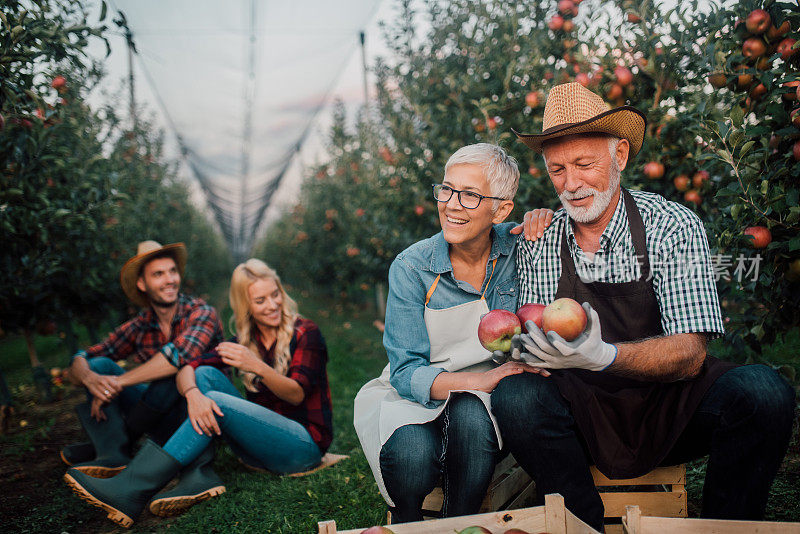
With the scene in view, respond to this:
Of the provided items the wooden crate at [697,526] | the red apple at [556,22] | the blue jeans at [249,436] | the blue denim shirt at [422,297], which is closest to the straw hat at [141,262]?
the blue jeans at [249,436]

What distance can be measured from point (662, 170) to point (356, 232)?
677 cm

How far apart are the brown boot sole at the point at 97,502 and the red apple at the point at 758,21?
3.46m

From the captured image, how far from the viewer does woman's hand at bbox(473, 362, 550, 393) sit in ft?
6.60

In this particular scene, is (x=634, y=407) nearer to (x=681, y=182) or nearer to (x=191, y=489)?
(x=681, y=182)

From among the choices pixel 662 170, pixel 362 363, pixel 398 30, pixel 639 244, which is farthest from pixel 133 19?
pixel 639 244

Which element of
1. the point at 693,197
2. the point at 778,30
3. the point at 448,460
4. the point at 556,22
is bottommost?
the point at 448,460

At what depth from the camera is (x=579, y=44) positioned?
11.8ft

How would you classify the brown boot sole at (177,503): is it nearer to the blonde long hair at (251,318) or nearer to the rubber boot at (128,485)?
the rubber boot at (128,485)

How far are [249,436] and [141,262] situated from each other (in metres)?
1.30

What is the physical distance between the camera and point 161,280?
3529 millimetres

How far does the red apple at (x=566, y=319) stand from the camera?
1.86 m

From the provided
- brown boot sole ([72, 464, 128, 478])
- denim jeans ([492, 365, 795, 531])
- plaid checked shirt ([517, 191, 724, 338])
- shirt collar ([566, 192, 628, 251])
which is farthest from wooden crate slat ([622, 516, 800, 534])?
brown boot sole ([72, 464, 128, 478])

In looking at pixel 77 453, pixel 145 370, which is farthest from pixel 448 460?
pixel 77 453

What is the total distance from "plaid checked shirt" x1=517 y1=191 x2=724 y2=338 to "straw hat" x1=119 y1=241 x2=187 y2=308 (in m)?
2.16
